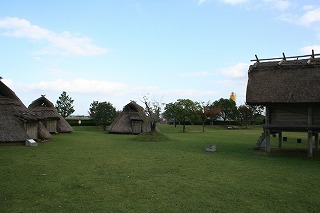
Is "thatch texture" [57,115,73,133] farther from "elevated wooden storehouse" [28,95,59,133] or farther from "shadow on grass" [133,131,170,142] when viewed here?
"shadow on grass" [133,131,170,142]

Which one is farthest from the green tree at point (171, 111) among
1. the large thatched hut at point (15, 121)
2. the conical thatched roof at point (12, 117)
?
the conical thatched roof at point (12, 117)

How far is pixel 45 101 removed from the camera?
1654 inches

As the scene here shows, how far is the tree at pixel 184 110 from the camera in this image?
49.3 m

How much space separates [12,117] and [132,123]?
61.6ft

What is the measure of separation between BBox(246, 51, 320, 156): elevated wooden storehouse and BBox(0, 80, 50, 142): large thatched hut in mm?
18101

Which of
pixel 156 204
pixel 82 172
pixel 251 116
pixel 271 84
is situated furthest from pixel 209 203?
pixel 251 116

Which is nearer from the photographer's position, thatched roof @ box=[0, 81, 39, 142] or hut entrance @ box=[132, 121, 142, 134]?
thatched roof @ box=[0, 81, 39, 142]

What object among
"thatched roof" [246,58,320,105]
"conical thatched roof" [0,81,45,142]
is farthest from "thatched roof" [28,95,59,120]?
"thatched roof" [246,58,320,105]

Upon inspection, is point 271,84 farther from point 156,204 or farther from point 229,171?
point 156,204

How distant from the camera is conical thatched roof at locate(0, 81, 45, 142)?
23556mm

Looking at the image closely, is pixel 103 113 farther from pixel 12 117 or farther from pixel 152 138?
pixel 12 117

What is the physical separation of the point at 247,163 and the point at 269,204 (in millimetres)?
7519

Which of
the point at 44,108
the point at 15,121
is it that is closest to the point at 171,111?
the point at 44,108

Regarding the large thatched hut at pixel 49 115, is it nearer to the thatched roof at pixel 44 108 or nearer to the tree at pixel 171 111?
the thatched roof at pixel 44 108
